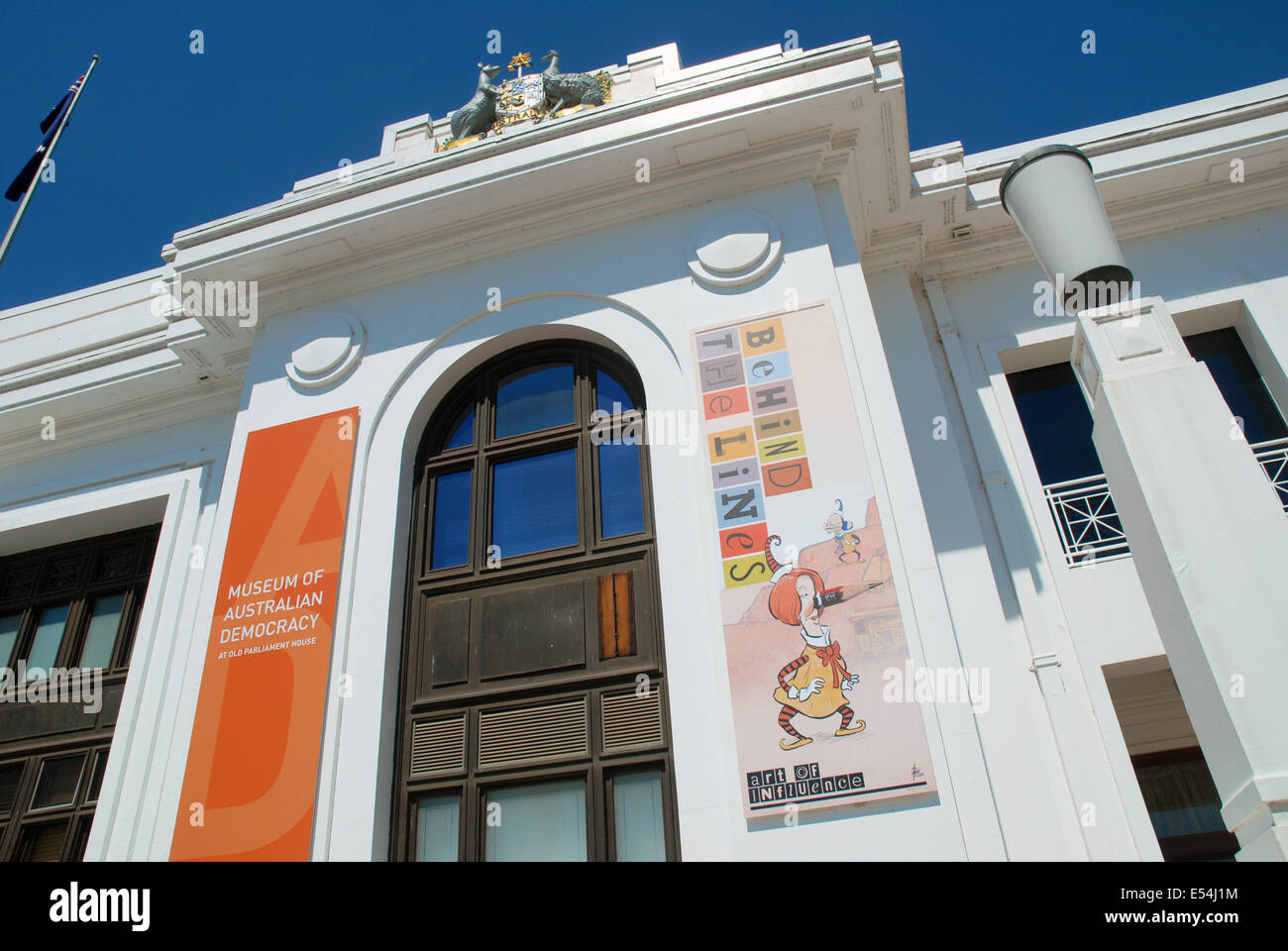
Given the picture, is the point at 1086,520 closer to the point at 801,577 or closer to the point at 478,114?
the point at 801,577

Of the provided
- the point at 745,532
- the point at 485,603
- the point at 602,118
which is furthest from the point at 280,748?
the point at 602,118

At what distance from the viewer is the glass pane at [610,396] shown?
8.38m

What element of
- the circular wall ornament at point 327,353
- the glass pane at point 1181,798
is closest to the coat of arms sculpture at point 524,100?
the circular wall ornament at point 327,353

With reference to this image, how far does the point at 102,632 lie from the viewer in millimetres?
10148

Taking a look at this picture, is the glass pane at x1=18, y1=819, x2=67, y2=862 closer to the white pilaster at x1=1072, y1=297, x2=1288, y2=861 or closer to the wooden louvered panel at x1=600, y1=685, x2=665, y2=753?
the wooden louvered panel at x1=600, y1=685, x2=665, y2=753

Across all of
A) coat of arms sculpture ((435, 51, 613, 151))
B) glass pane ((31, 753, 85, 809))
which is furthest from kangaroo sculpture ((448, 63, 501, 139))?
glass pane ((31, 753, 85, 809))

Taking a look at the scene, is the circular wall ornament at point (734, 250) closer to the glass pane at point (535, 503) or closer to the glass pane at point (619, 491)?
the glass pane at point (619, 491)

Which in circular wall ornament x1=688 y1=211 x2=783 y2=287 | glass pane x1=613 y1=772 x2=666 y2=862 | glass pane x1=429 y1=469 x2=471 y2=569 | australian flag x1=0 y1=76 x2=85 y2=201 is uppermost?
australian flag x1=0 y1=76 x2=85 y2=201

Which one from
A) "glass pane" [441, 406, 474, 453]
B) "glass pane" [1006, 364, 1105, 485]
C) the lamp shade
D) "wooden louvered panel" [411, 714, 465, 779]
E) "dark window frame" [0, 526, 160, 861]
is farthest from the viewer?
"dark window frame" [0, 526, 160, 861]

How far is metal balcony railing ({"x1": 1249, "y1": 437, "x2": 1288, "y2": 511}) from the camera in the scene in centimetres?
776

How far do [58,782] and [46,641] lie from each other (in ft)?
5.81

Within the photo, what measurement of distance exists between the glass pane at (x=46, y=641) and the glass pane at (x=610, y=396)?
6.62 m

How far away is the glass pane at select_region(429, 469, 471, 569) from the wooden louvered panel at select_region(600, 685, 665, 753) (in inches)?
77.0
